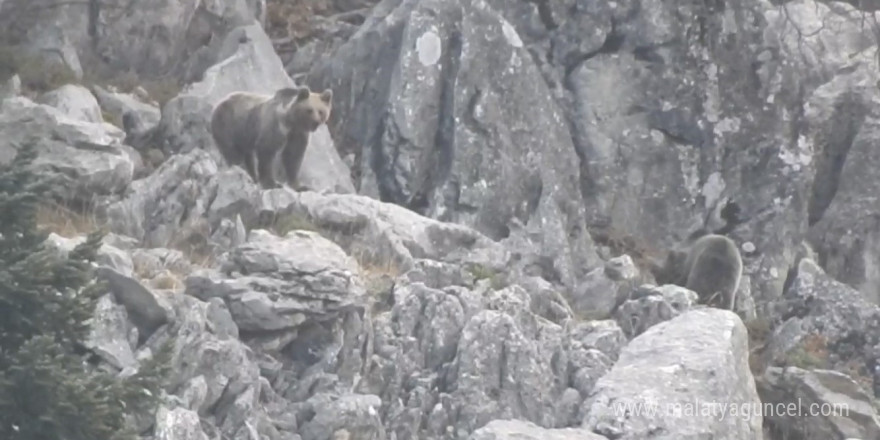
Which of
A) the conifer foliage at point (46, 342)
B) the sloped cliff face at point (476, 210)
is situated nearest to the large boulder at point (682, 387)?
the sloped cliff face at point (476, 210)

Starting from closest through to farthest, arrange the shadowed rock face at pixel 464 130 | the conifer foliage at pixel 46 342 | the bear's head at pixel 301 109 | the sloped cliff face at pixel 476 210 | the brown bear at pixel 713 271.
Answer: the conifer foliage at pixel 46 342
the sloped cliff face at pixel 476 210
the bear's head at pixel 301 109
the brown bear at pixel 713 271
the shadowed rock face at pixel 464 130

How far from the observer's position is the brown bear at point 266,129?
1919cm

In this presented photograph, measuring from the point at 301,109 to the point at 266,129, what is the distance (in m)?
0.53

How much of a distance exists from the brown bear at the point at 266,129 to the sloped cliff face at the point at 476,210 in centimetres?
30

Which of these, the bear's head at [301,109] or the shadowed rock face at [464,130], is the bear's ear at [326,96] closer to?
the bear's head at [301,109]

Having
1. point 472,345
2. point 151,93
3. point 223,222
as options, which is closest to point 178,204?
point 223,222

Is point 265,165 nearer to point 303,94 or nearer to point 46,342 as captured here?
point 303,94

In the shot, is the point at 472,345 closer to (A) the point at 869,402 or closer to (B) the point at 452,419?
(B) the point at 452,419

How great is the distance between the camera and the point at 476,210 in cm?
2058

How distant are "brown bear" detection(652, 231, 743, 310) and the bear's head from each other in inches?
191


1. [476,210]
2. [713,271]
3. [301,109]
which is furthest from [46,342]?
[713,271]

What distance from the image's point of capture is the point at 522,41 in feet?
73.0

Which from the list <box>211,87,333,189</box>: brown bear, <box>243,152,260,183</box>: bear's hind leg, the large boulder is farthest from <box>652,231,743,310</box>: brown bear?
the large boulder

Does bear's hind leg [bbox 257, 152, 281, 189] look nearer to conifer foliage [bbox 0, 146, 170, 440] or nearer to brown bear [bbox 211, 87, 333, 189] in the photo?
brown bear [bbox 211, 87, 333, 189]
